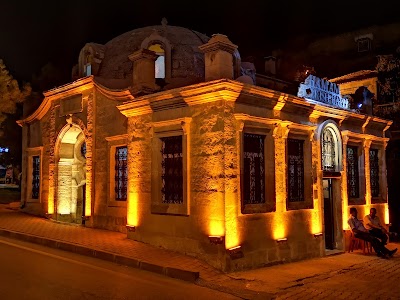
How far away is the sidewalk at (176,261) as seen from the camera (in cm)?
905

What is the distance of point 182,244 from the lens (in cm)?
1112

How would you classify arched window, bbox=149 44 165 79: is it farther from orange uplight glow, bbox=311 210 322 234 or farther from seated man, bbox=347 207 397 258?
seated man, bbox=347 207 397 258

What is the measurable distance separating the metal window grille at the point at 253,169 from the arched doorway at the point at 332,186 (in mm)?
3672

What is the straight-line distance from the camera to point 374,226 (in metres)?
14.4

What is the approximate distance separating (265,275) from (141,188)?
180 inches

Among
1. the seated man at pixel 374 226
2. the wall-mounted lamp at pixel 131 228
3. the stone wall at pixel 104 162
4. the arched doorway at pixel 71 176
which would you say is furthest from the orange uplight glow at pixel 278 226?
the arched doorway at pixel 71 176

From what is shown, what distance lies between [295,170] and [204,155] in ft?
12.0

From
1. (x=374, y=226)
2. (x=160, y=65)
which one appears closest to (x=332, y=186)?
(x=374, y=226)

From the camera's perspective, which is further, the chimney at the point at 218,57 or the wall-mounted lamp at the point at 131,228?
the wall-mounted lamp at the point at 131,228

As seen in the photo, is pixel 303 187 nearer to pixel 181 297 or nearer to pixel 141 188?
pixel 141 188

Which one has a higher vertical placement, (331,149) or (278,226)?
(331,149)

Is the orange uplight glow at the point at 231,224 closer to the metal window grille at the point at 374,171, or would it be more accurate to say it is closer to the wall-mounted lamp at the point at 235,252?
the wall-mounted lamp at the point at 235,252

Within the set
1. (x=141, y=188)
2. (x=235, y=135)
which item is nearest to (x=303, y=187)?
(x=235, y=135)

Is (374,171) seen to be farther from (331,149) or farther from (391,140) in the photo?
(391,140)
